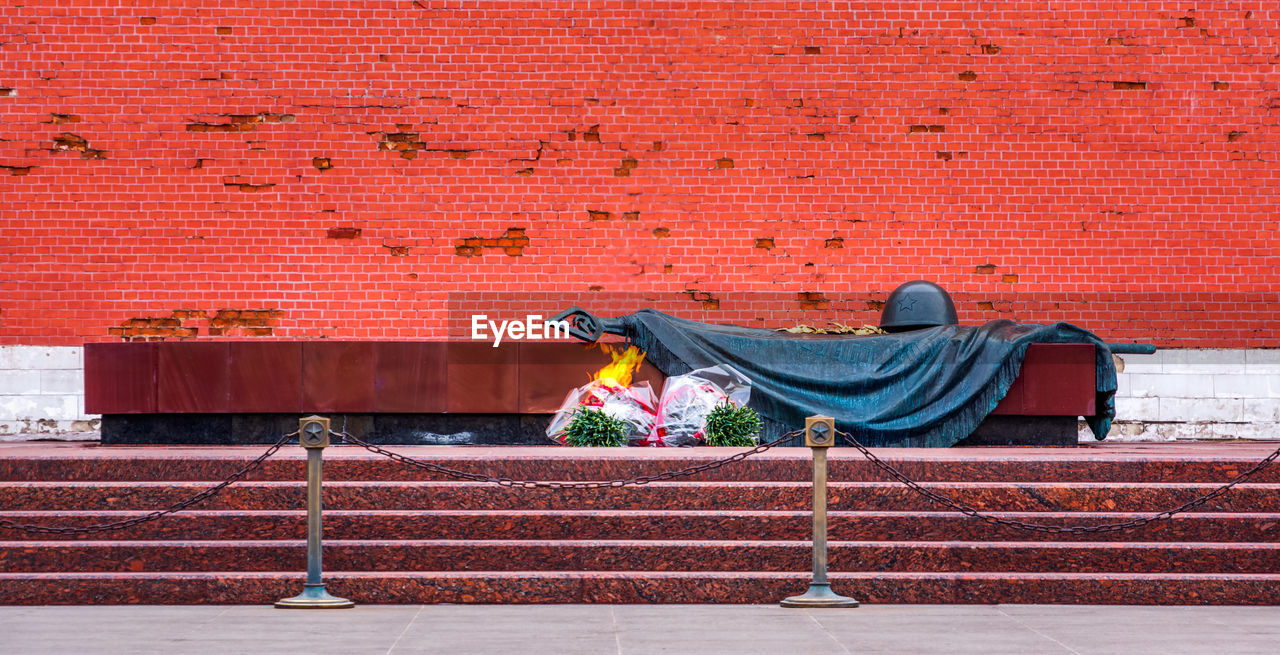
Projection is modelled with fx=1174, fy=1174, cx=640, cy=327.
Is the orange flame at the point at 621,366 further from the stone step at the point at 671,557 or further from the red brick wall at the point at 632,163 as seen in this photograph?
the stone step at the point at 671,557

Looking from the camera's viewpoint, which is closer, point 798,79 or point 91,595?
point 91,595

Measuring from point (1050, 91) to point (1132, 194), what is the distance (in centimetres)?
107

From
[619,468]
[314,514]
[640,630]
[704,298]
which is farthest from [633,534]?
[704,298]

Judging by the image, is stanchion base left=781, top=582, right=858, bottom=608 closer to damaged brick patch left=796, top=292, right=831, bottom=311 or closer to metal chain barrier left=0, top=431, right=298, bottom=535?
metal chain barrier left=0, top=431, right=298, bottom=535

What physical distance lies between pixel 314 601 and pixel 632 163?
5.31 meters

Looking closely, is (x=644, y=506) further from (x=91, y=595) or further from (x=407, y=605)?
(x=91, y=595)

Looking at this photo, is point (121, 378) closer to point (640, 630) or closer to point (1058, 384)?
point (640, 630)

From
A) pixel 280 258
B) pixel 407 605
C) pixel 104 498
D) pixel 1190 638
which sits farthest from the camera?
pixel 280 258

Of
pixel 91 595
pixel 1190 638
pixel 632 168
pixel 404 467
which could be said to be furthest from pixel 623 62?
pixel 1190 638

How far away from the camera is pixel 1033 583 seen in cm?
524

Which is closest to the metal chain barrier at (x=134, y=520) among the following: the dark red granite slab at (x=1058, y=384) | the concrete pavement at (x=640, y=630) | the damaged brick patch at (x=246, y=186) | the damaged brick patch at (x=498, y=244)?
the concrete pavement at (x=640, y=630)

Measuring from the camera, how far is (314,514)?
502 centimetres

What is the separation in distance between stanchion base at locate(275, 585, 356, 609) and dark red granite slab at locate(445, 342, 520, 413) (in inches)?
115

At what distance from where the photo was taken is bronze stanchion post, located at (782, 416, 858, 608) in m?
5.04
